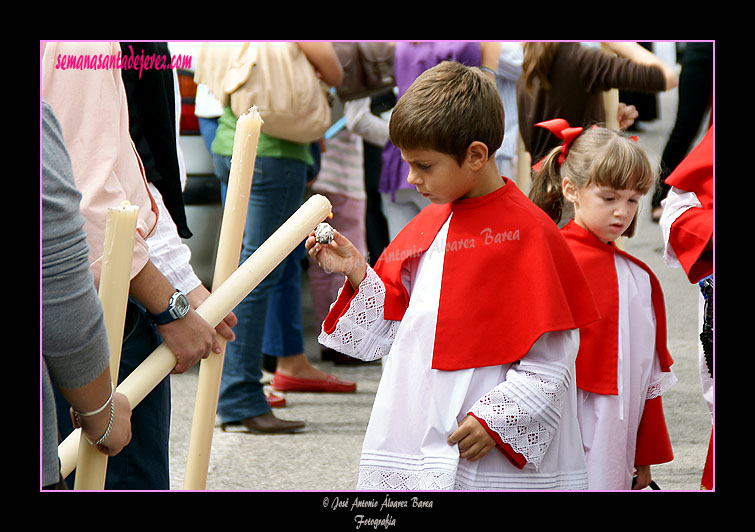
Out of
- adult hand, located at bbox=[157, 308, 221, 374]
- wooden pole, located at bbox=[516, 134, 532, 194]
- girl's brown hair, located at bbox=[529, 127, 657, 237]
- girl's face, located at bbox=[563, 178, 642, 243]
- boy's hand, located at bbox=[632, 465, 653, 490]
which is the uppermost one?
girl's brown hair, located at bbox=[529, 127, 657, 237]

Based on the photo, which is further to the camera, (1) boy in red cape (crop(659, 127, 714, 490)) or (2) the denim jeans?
(1) boy in red cape (crop(659, 127, 714, 490))

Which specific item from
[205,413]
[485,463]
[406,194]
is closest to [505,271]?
[485,463]

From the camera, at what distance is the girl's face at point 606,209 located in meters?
2.81

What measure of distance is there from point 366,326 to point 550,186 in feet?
3.12

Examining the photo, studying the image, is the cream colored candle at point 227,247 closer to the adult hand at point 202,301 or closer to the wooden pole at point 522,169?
the adult hand at point 202,301

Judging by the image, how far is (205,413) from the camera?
2.33m

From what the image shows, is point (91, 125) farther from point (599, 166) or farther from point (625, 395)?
point (625, 395)

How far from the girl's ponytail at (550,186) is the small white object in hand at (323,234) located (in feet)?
3.37

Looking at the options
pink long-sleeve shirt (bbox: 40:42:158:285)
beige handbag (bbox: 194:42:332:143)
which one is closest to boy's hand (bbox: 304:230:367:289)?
pink long-sleeve shirt (bbox: 40:42:158:285)

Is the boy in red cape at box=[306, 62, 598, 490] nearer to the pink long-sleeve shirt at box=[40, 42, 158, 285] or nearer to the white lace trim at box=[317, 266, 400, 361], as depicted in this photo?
the white lace trim at box=[317, 266, 400, 361]

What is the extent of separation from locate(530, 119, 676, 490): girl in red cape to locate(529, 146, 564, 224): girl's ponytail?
→ 0.23 feet

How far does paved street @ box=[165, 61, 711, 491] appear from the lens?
3.62 metres

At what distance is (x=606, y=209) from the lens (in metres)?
2.82

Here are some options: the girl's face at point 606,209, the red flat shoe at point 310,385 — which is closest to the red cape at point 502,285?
the girl's face at point 606,209
